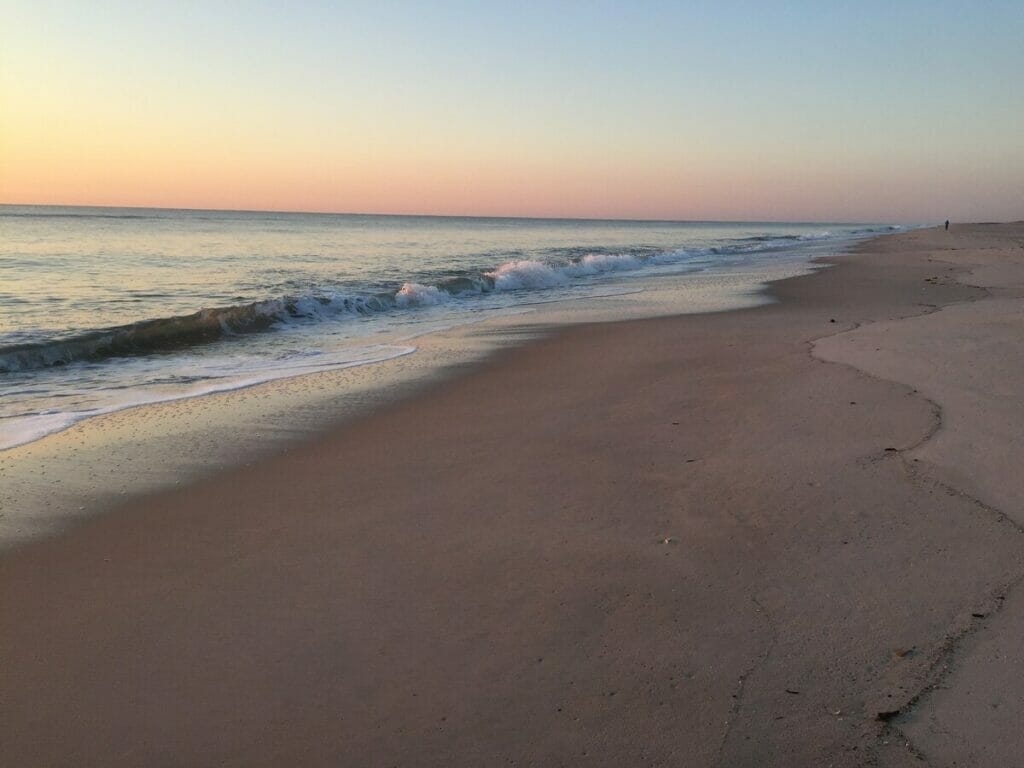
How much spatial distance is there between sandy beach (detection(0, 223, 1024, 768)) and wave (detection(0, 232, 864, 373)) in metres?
6.07

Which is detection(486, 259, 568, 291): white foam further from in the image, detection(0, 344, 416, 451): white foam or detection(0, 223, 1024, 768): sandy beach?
detection(0, 223, 1024, 768): sandy beach

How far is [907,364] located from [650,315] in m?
7.01

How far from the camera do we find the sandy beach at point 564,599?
2.56m

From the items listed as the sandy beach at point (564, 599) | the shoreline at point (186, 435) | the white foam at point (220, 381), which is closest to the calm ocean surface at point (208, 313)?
the white foam at point (220, 381)

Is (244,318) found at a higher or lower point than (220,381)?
higher

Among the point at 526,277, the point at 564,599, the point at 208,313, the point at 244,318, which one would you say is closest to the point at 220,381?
the point at 208,313

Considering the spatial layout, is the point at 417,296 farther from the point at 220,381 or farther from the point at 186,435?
the point at 186,435

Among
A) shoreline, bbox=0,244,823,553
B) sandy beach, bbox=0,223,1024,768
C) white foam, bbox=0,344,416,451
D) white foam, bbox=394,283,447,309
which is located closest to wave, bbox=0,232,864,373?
white foam, bbox=394,283,447,309

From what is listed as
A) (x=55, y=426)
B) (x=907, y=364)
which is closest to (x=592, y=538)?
(x=907, y=364)

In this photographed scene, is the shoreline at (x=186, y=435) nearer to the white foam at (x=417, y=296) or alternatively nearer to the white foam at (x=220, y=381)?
the white foam at (x=220, y=381)

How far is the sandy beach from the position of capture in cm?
256

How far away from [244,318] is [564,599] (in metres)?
11.8

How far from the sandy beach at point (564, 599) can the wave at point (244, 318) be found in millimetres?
6065

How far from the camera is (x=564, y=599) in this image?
3432 millimetres
